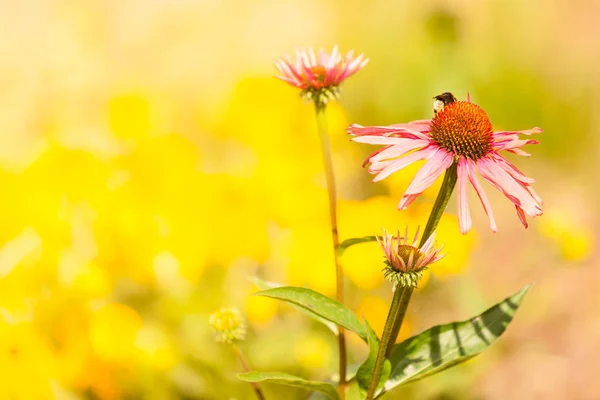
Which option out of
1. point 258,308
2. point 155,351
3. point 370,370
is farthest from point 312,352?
point 370,370

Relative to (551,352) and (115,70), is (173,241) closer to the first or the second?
(551,352)

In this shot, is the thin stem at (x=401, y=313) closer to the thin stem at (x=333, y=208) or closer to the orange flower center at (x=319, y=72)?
the thin stem at (x=333, y=208)

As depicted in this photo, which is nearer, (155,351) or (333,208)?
(333,208)

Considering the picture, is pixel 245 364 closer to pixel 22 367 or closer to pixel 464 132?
pixel 464 132

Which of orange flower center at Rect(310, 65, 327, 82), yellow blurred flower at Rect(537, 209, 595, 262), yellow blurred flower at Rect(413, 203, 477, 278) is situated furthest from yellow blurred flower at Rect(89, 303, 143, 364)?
yellow blurred flower at Rect(537, 209, 595, 262)

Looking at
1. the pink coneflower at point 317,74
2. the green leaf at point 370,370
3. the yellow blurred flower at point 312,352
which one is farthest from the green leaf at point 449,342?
the yellow blurred flower at point 312,352

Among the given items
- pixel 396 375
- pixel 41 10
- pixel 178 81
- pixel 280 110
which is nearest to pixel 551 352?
pixel 280 110
